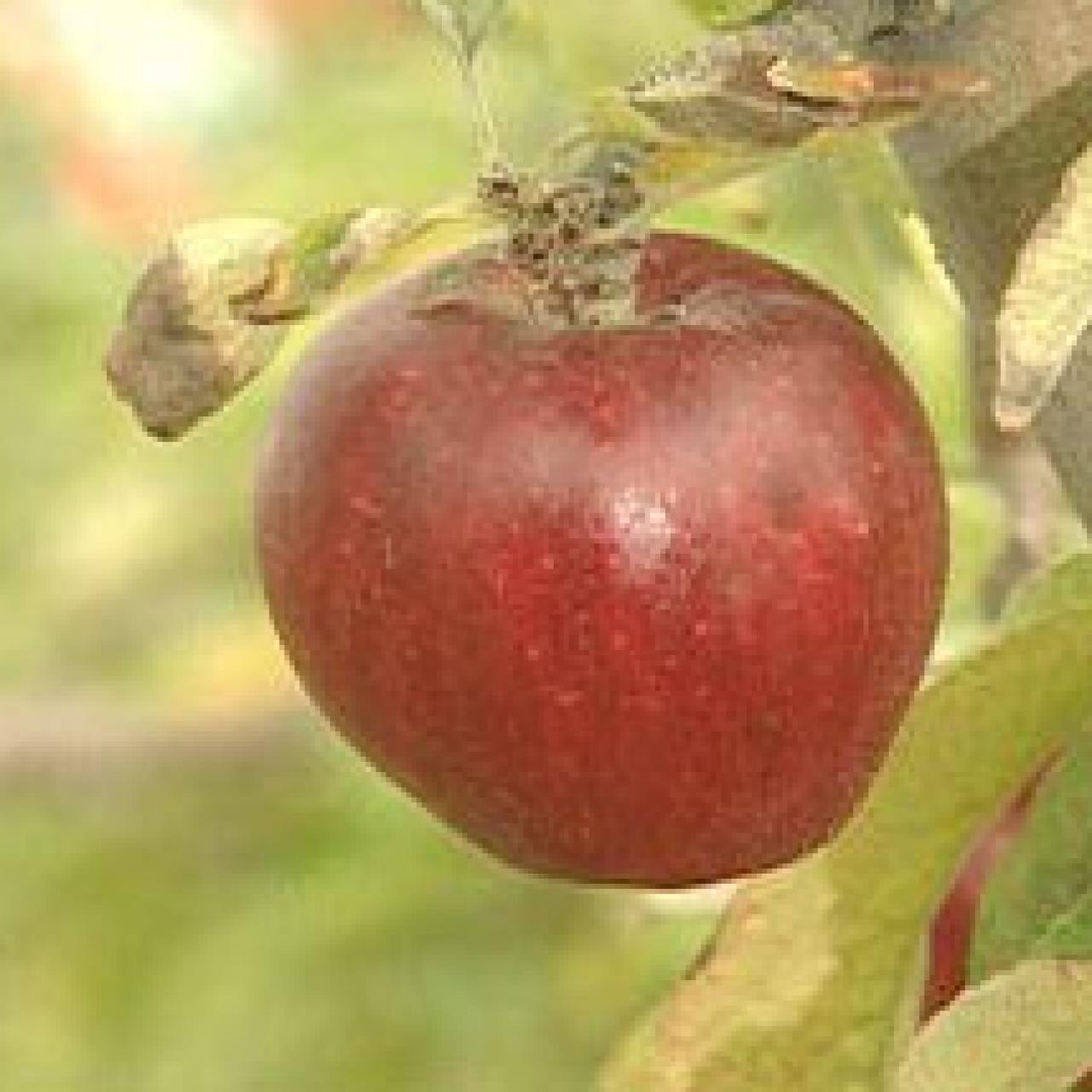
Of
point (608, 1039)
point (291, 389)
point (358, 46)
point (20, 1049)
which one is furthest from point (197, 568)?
point (291, 389)

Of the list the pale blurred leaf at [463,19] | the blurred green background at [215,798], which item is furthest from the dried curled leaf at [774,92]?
the blurred green background at [215,798]

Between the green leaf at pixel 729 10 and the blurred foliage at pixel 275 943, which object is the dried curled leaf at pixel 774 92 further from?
the blurred foliage at pixel 275 943

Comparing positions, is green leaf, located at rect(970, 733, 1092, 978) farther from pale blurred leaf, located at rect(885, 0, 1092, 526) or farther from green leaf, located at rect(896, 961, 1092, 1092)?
pale blurred leaf, located at rect(885, 0, 1092, 526)

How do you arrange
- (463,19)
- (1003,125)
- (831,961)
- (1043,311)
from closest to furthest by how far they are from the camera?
1. (1043,311)
2. (1003,125)
3. (463,19)
4. (831,961)

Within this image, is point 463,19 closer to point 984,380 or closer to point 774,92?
point 774,92

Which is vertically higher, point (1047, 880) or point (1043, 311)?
point (1043, 311)

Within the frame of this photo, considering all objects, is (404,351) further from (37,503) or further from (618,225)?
(37,503)

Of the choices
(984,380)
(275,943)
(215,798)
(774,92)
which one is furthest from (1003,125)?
(215,798)

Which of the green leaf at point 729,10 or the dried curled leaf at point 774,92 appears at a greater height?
the dried curled leaf at point 774,92
